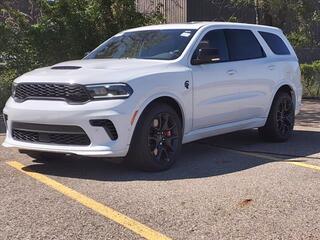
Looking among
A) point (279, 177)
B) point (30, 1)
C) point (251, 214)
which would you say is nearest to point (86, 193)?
point (251, 214)

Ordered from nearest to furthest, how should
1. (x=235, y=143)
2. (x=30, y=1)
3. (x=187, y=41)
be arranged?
(x=187, y=41) → (x=235, y=143) → (x=30, y=1)

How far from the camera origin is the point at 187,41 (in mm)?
7789

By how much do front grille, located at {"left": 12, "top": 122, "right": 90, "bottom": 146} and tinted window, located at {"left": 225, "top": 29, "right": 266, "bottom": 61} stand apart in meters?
2.74

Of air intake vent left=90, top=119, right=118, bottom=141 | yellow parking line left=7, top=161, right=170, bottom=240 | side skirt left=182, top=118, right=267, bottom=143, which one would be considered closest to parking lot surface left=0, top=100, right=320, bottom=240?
yellow parking line left=7, top=161, right=170, bottom=240

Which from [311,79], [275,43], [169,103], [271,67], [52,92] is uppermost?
[275,43]

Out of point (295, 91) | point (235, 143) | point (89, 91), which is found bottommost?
point (235, 143)

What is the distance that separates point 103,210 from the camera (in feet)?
18.1

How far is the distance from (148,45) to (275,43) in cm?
257

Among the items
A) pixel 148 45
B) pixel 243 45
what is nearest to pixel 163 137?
pixel 148 45

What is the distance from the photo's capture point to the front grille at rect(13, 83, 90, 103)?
21.6 feet

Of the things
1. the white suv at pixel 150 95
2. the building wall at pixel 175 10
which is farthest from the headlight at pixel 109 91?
the building wall at pixel 175 10

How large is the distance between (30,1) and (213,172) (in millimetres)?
9088

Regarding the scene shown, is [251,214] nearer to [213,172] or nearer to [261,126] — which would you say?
[213,172]

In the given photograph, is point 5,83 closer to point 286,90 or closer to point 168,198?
point 286,90
